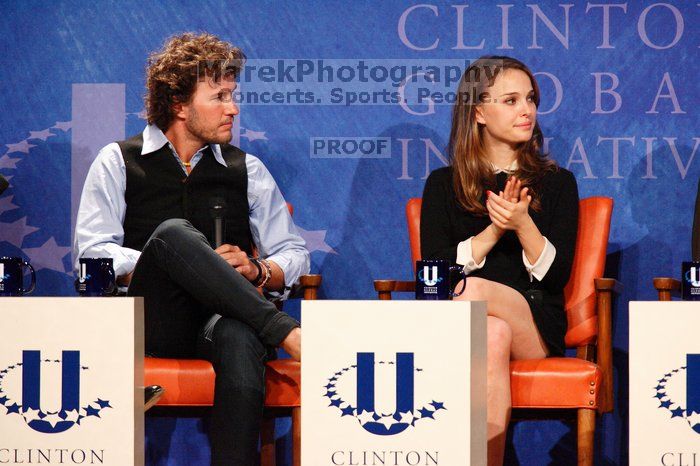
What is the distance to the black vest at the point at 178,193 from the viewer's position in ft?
10.7

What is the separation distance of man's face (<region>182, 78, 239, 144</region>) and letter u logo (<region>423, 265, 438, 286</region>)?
3.92 ft

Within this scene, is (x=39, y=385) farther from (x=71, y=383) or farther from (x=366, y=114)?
(x=366, y=114)

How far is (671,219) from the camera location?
3.68 metres

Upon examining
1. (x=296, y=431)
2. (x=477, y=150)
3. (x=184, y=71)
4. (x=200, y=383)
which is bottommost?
(x=296, y=431)

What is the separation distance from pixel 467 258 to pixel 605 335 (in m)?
0.49

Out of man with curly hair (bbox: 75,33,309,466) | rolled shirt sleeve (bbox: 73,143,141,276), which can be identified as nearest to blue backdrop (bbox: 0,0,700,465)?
man with curly hair (bbox: 75,33,309,466)

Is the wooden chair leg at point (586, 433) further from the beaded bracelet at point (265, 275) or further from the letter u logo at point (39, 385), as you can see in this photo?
the letter u logo at point (39, 385)

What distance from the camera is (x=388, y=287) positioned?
3.17 m

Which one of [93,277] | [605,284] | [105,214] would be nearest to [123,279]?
[105,214]

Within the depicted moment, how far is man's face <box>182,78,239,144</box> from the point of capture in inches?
132

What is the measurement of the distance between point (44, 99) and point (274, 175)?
948 mm

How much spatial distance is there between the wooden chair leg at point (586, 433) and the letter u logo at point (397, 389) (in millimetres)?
759

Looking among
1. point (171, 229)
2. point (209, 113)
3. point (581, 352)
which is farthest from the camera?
point (209, 113)

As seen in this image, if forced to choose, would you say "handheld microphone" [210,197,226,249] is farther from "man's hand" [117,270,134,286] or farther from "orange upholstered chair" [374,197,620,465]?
"orange upholstered chair" [374,197,620,465]
